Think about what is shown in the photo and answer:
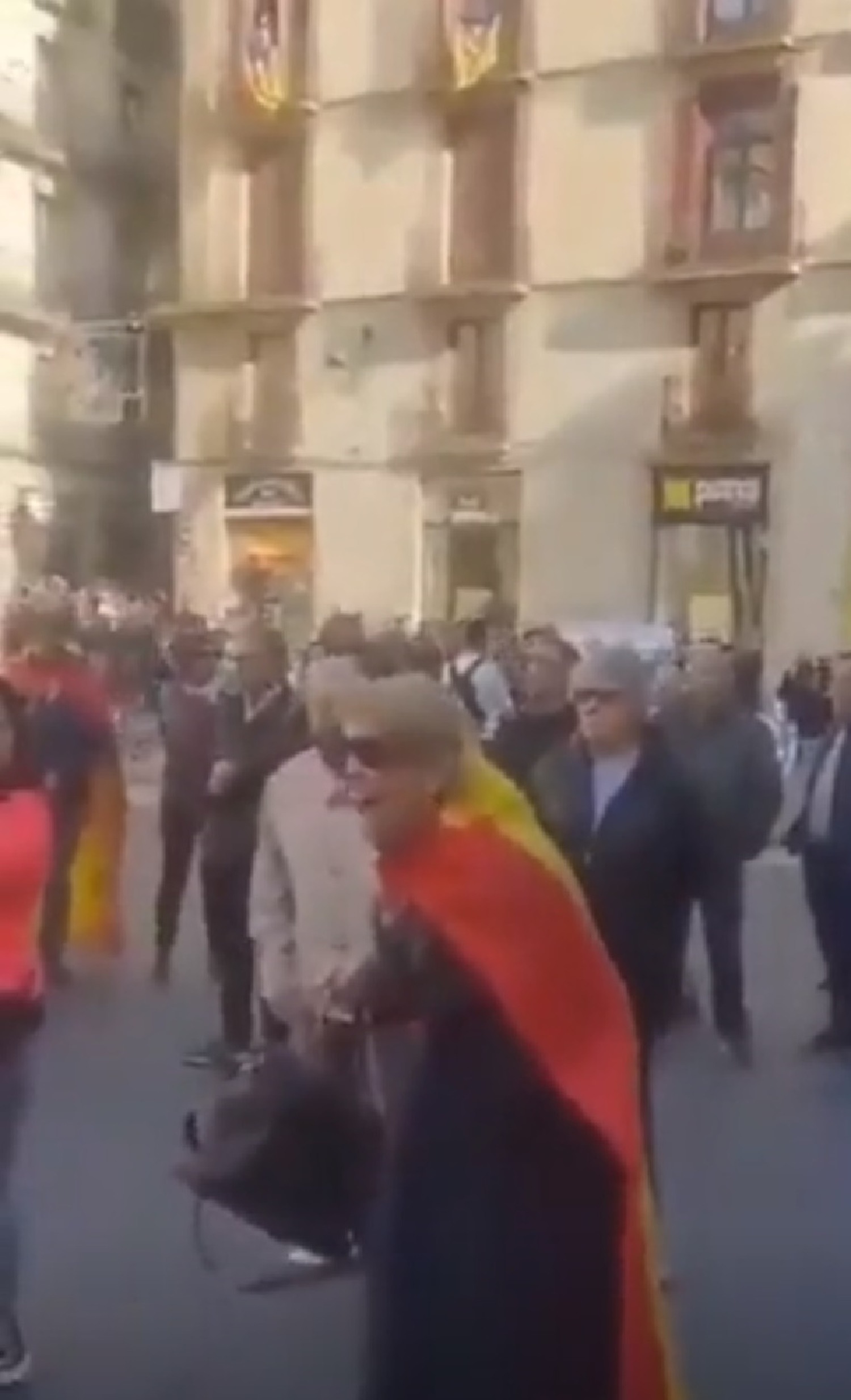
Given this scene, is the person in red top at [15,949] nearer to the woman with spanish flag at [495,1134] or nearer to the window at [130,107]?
the woman with spanish flag at [495,1134]

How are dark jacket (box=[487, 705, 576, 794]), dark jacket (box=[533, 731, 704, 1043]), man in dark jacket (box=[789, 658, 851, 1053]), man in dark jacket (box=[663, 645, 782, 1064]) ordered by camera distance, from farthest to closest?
man in dark jacket (box=[789, 658, 851, 1053])
man in dark jacket (box=[663, 645, 782, 1064])
dark jacket (box=[487, 705, 576, 794])
dark jacket (box=[533, 731, 704, 1043])

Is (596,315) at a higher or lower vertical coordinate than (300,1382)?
higher

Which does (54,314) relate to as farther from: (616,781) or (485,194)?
(616,781)

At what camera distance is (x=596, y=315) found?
11055 millimetres

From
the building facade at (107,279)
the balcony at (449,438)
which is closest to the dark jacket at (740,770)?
the balcony at (449,438)

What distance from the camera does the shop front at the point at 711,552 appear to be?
31.8 feet

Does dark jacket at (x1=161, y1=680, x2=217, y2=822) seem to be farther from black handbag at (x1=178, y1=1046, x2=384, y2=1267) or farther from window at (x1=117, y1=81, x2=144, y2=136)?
black handbag at (x1=178, y1=1046, x2=384, y2=1267)

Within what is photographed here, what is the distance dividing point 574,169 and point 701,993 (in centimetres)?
320

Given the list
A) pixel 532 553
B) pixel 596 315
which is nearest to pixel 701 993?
pixel 532 553

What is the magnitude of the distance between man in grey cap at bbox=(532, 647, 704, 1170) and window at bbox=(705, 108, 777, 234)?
563cm

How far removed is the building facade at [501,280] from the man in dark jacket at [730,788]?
1.79m

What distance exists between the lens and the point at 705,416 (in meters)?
11.0

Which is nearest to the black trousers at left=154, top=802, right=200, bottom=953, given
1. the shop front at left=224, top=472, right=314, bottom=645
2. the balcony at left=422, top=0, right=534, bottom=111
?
the shop front at left=224, top=472, right=314, bottom=645

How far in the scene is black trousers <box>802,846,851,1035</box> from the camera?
349 inches
